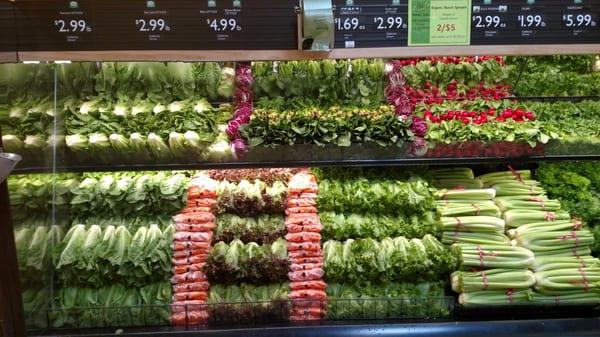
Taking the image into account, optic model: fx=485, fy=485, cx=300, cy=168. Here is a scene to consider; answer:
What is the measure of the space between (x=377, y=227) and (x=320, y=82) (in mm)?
988

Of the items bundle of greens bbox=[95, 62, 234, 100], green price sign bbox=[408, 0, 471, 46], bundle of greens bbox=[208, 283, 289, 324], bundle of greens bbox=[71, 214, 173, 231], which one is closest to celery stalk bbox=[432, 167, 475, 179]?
green price sign bbox=[408, 0, 471, 46]

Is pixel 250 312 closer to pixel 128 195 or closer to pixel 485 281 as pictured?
pixel 128 195

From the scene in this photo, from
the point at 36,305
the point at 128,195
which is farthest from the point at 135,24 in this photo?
the point at 36,305

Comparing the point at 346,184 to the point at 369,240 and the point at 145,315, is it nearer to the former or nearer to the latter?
the point at 369,240

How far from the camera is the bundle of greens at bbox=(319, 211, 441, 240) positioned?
286cm

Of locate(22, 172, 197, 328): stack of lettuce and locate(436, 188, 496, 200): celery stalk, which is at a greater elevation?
locate(436, 188, 496, 200): celery stalk

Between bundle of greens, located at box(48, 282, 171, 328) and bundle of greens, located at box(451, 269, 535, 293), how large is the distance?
1.58 metres

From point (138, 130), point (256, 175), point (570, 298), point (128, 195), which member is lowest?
A: point (570, 298)

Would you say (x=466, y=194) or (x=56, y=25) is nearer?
(x=56, y=25)

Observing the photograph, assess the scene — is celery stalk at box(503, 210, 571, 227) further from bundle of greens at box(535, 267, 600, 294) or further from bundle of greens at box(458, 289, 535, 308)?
bundle of greens at box(458, 289, 535, 308)

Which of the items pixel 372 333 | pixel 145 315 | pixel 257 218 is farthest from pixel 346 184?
pixel 145 315

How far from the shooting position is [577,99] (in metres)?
3.47

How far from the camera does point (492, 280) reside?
2.63 meters

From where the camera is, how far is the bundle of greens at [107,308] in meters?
2.59
